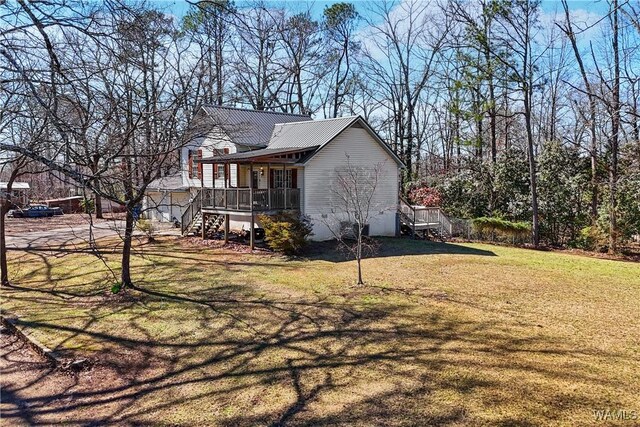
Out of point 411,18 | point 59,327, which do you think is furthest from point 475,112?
point 59,327

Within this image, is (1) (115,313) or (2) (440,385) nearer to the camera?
(2) (440,385)

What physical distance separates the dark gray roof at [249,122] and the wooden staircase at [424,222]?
7891 millimetres

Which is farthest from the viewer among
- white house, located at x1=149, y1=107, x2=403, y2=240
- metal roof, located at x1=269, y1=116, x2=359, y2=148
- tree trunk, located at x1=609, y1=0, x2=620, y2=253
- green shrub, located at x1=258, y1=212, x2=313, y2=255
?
metal roof, located at x1=269, y1=116, x2=359, y2=148

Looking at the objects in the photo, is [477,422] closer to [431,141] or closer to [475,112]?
[475,112]

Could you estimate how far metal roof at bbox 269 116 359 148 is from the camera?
19.4m

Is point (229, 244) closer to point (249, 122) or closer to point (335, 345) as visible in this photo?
point (249, 122)

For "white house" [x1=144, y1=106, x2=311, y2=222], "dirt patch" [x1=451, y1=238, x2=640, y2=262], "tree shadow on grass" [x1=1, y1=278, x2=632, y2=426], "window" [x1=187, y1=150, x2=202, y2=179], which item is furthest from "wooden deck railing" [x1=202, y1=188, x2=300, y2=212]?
"tree shadow on grass" [x1=1, y1=278, x2=632, y2=426]

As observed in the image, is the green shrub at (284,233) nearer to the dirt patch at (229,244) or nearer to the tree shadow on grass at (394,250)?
the tree shadow on grass at (394,250)

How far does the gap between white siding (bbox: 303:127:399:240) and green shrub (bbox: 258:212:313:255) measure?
2.19 metres

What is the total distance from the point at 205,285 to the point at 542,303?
8484 millimetres

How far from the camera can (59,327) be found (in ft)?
27.7

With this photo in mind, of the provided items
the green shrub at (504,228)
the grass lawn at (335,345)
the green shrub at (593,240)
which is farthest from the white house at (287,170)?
the green shrub at (593,240)

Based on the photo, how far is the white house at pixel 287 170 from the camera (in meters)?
17.9

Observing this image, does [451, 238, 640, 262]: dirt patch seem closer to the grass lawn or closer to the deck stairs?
the grass lawn
